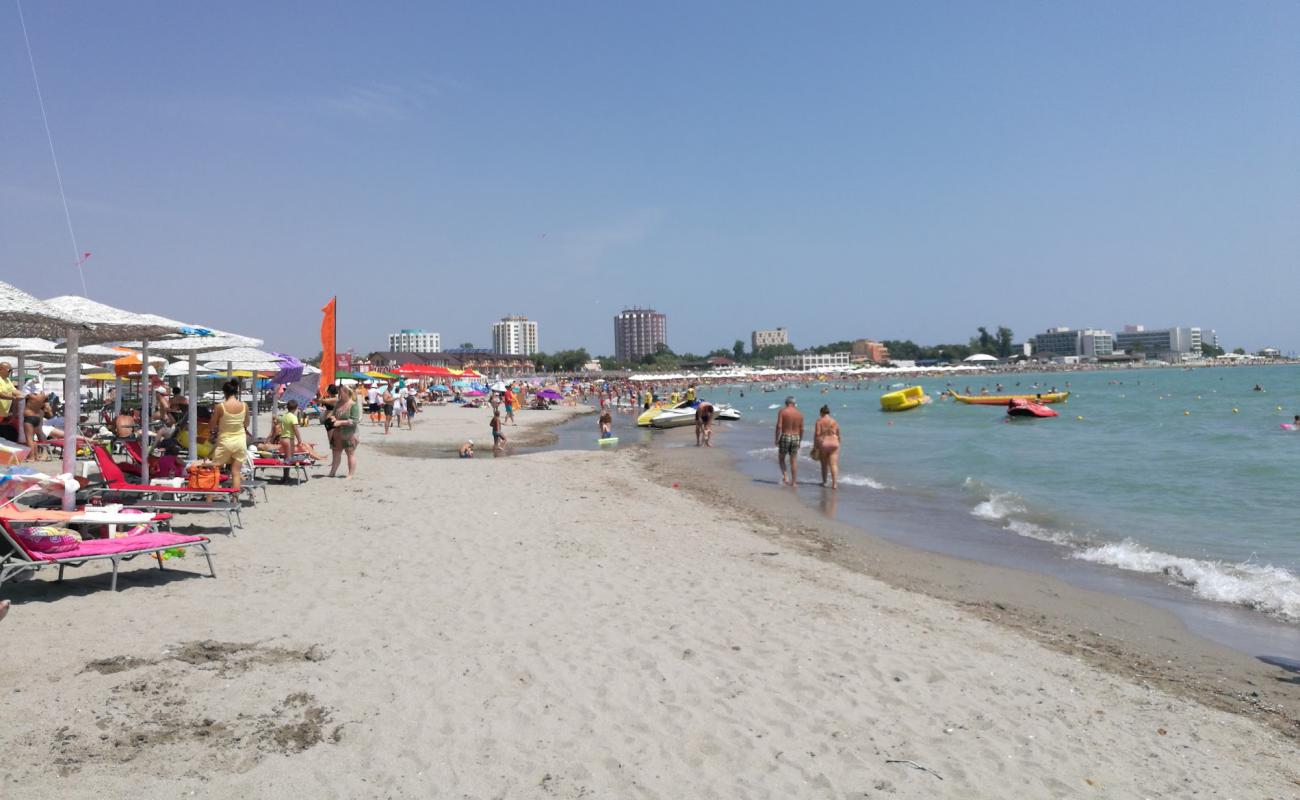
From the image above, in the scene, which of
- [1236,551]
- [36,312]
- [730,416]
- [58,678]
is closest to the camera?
[58,678]

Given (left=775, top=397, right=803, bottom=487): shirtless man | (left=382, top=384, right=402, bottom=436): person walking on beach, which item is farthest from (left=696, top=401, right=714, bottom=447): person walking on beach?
(left=382, top=384, right=402, bottom=436): person walking on beach

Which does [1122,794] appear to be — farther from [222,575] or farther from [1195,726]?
[222,575]

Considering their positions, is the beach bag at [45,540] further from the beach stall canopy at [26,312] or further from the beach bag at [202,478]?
Answer: the beach bag at [202,478]

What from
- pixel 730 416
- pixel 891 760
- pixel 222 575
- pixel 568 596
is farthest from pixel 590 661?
pixel 730 416

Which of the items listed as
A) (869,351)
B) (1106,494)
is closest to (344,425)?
(1106,494)

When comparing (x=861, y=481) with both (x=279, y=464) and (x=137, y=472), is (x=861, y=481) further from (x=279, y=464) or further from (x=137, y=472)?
(x=137, y=472)

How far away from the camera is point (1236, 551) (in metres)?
9.32

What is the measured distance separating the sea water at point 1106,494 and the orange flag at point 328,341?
8101mm

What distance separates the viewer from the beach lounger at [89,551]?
4.89 m

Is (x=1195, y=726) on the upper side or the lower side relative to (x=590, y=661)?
lower

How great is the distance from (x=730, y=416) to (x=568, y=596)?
2866cm

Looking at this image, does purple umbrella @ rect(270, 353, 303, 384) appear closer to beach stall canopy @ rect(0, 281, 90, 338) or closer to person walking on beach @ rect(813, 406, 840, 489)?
beach stall canopy @ rect(0, 281, 90, 338)

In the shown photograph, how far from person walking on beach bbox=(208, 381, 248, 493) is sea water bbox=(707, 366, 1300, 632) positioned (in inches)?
311

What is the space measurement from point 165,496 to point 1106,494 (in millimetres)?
14063
